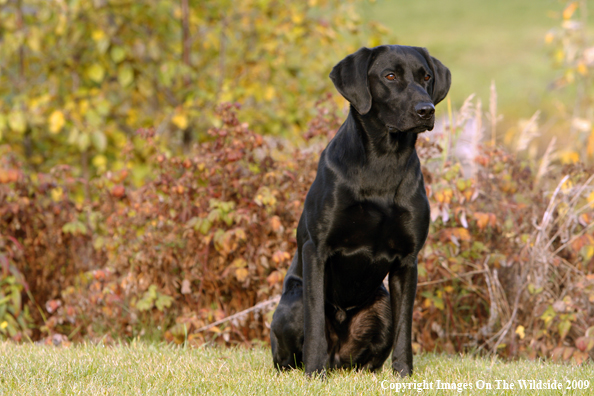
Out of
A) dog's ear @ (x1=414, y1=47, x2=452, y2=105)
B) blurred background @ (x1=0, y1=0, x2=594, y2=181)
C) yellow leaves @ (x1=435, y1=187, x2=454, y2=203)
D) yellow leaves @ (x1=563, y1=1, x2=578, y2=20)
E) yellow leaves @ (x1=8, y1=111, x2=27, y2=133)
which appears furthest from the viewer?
yellow leaves @ (x1=563, y1=1, x2=578, y2=20)

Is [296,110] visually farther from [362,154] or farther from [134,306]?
[362,154]

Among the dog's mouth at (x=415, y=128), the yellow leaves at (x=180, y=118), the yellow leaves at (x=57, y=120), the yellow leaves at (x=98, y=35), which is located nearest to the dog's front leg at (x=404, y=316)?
the dog's mouth at (x=415, y=128)

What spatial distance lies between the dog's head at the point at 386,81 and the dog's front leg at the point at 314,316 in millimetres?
688

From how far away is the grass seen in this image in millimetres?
2809

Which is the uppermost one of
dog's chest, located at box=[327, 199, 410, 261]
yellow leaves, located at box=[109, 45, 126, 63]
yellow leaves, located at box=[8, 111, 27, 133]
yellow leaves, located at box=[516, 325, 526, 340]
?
yellow leaves, located at box=[109, 45, 126, 63]

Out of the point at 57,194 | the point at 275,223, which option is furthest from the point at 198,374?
the point at 57,194

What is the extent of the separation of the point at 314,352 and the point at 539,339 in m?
1.79

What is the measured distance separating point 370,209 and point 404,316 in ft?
1.84

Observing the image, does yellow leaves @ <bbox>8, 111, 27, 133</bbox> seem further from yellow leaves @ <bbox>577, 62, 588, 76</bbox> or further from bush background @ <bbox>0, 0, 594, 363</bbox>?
yellow leaves @ <bbox>577, 62, 588, 76</bbox>

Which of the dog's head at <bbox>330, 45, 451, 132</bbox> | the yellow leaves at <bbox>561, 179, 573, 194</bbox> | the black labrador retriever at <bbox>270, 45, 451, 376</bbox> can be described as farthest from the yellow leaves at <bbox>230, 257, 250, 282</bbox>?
the yellow leaves at <bbox>561, 179, 573, 194</bbox>

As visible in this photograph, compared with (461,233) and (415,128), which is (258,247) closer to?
(461,233)

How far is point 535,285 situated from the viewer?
161 inches

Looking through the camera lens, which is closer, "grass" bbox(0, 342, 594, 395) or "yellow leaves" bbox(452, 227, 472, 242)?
"grass" bbox(0, 342, 594, 395)

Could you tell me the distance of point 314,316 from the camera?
3.02m
